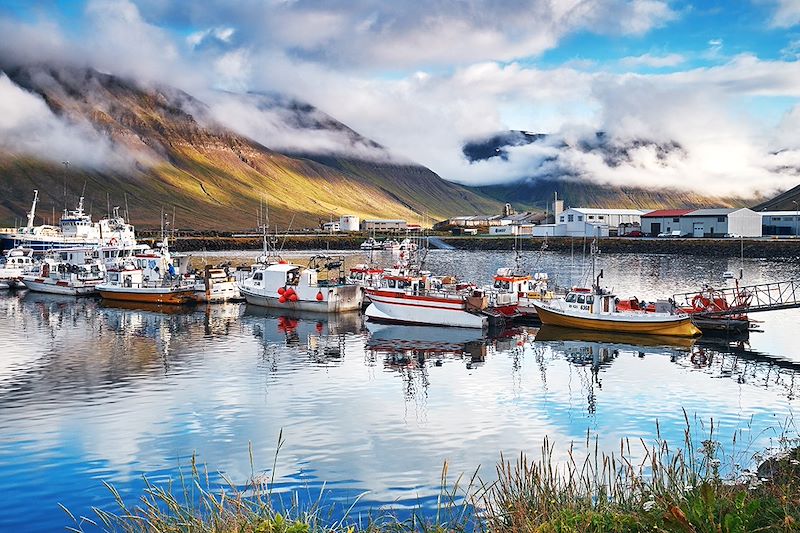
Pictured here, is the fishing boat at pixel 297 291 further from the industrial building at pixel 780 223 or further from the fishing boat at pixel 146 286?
the industrial building at pixel 780 223

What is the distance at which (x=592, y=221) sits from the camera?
164 meters

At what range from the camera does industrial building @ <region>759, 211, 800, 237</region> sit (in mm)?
150812

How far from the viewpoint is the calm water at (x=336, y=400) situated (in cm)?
2164

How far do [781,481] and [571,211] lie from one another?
157 meters

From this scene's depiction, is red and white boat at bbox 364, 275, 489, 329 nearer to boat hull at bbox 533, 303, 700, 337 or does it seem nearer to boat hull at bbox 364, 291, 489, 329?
boat hull at bbox 364, 291, 489, 329

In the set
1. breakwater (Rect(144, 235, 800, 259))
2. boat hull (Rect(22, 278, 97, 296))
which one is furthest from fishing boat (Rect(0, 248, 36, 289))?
breakwater (Rect(144, 235, 800, 259))

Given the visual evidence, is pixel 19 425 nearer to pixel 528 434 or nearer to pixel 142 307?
pixel 528 434

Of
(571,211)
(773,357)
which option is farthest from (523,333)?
(571,211)

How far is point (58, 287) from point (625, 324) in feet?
178

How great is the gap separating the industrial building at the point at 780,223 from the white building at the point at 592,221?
2389cm

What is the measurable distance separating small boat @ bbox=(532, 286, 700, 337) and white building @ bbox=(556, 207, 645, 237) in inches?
4389

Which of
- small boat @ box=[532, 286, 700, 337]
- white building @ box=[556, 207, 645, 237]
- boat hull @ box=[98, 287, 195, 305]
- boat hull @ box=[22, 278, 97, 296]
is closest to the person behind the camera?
small boat @ box=[532, 286, 700, 337]

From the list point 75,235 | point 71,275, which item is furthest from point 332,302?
point 75,235

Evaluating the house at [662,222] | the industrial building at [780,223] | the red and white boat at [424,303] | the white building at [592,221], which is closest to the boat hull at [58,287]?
the red and white boat at [424,303]
